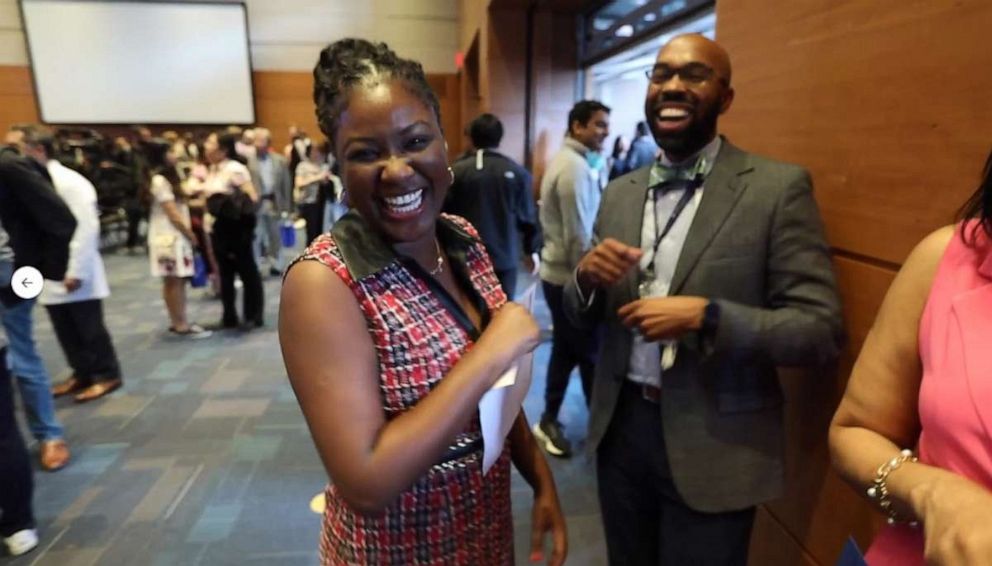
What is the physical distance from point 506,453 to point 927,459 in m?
0.65

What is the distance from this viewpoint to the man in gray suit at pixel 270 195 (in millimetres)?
7004

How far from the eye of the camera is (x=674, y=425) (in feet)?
4.44

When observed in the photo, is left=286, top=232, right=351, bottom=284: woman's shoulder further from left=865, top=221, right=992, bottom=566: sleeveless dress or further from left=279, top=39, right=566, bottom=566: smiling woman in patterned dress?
left=865, top=221, right=992, bottom=566: sleeveless dress

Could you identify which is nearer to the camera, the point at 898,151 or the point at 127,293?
the point at 898,151

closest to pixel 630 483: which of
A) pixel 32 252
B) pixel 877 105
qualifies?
pixel 877 105

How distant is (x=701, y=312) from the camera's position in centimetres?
121

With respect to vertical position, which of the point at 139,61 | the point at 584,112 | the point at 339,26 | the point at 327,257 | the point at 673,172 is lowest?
the point at 327,257

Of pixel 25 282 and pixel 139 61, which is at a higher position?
pixel 139 61

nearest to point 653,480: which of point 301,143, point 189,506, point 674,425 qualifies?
point 674,425

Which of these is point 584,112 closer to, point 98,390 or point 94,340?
point 94,340

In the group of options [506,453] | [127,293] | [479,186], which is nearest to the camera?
[506,453]

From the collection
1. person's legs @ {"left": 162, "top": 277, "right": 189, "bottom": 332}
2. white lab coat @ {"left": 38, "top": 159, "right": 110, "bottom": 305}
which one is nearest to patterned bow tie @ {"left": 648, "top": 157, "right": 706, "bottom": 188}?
white lab coat @ {"left": 38, "top": 159, "right": 110, "bottom": 305}

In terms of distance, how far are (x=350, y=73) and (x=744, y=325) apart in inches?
34.3

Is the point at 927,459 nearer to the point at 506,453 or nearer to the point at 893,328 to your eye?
the point at 893,328
